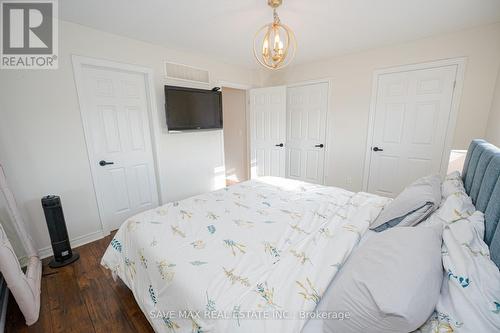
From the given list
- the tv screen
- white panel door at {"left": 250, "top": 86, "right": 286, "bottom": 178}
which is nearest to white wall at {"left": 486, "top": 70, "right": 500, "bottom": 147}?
white panel door at {"left": 250, "top": 86, "right": 286, "bottom": 178}

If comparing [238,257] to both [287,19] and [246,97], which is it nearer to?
[287,19]

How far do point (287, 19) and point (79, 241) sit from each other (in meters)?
3.32

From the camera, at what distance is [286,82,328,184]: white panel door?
3582 millimetres

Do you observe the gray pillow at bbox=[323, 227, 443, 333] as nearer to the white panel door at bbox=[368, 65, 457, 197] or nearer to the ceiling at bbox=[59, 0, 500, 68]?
the ceiling at bbox=[59, 0, 500, 68]

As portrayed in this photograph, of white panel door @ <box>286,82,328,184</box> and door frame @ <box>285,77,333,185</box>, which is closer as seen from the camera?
door frame @ <box>285,77,333,185</box>

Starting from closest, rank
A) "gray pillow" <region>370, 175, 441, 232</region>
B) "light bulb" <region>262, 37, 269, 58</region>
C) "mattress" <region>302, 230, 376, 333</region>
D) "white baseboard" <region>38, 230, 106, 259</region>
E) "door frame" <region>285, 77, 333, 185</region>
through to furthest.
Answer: "mattress" <region>302, 230, 376, 333</region> < "gray pillow" <region>370, 175, 441, 232</region> < "light bulb" <region>262, 37, 269, 58</region> < "white baseboard" <region>38, 230, 106, 259</region> < "door frame" <region>285, 77, 333, 185</region>

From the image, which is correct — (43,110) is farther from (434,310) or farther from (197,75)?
(434,310)

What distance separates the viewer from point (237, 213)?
68.1 inches

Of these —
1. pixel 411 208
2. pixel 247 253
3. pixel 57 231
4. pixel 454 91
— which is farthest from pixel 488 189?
pixel 57 231

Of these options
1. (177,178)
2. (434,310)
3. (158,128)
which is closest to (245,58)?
(158,128)

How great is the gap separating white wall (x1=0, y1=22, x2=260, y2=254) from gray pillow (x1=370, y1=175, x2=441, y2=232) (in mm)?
2915

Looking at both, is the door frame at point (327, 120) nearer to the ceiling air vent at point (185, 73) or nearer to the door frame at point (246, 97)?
the door frame at point (246, 97)

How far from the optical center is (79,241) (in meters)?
2.39

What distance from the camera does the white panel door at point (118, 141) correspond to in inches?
94.3
